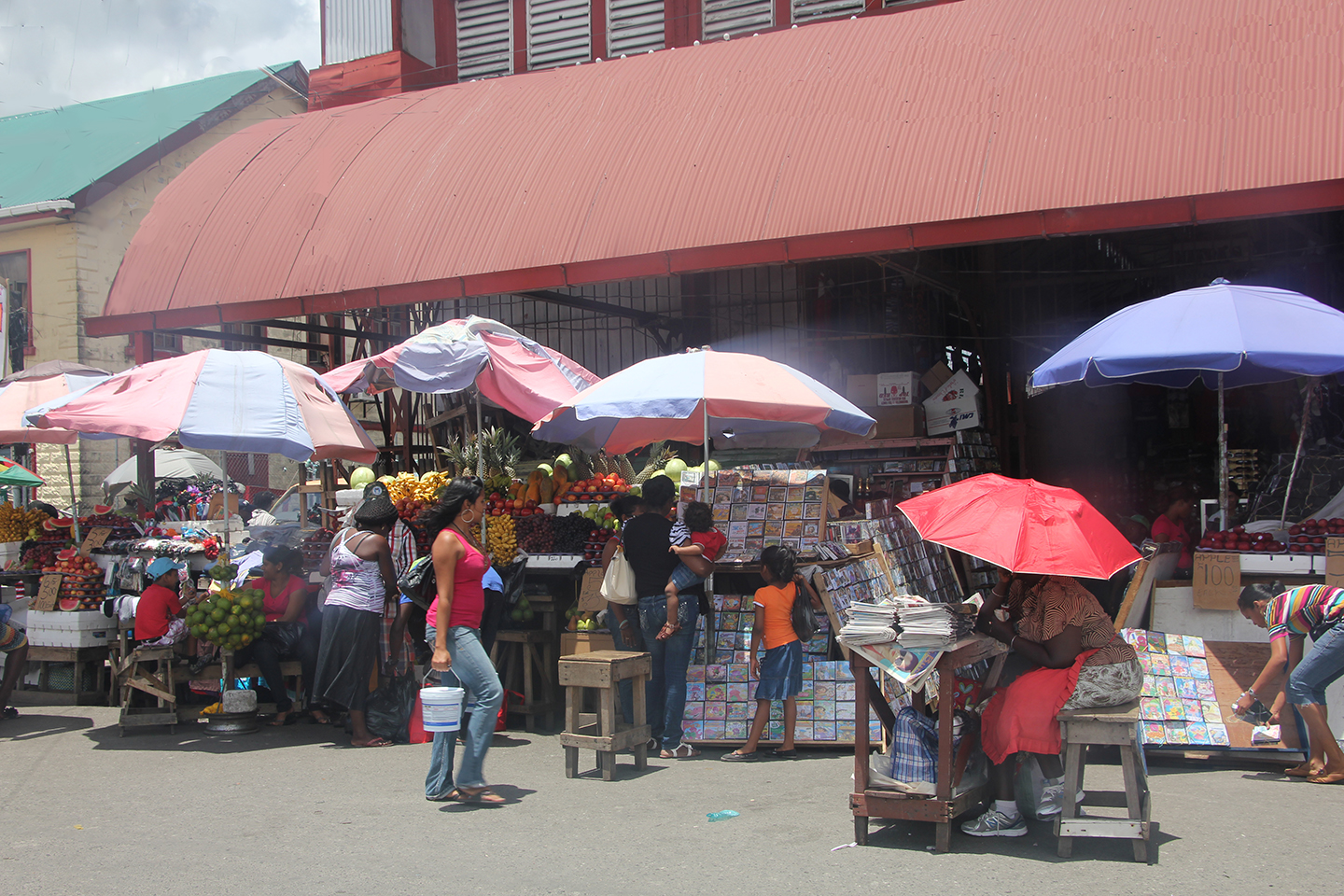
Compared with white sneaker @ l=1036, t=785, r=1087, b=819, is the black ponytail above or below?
above

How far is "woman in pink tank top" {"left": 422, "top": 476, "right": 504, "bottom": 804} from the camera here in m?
6.16

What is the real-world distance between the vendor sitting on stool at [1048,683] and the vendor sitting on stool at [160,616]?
664 cm

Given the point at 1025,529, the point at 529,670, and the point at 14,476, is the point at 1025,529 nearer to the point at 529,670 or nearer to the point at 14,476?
the point at 529,670

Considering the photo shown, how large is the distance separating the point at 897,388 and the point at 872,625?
6715 millimetres

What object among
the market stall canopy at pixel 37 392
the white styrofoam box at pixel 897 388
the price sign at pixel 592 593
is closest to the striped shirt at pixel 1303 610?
the price sign at pixel 592 593

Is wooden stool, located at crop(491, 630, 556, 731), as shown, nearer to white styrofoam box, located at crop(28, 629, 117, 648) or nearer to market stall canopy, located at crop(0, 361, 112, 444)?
white styrofoam box, located at crop(28, 629, 117, 648)

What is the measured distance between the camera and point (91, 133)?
74.0 ft

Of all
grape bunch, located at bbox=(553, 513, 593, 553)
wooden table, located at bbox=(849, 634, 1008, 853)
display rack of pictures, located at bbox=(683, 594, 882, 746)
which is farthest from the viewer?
grape bunch, located at bbox=(553, 513, 593, 553)

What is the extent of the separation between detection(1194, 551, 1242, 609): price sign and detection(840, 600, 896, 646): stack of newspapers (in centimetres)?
351

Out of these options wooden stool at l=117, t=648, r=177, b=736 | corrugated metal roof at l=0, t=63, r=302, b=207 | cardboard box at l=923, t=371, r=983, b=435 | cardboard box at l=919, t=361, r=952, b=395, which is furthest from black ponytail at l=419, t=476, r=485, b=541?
corrugated metal roof at l=0, t=63, r=302, b=207

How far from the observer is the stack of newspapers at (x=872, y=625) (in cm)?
535

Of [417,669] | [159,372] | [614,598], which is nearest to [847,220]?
[614,598]

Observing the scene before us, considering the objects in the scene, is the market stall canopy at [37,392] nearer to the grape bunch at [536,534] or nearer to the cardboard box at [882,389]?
the grape bunch at [536,534]

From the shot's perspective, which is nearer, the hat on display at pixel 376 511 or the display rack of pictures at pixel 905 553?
the hat on display at pixel 376 511
